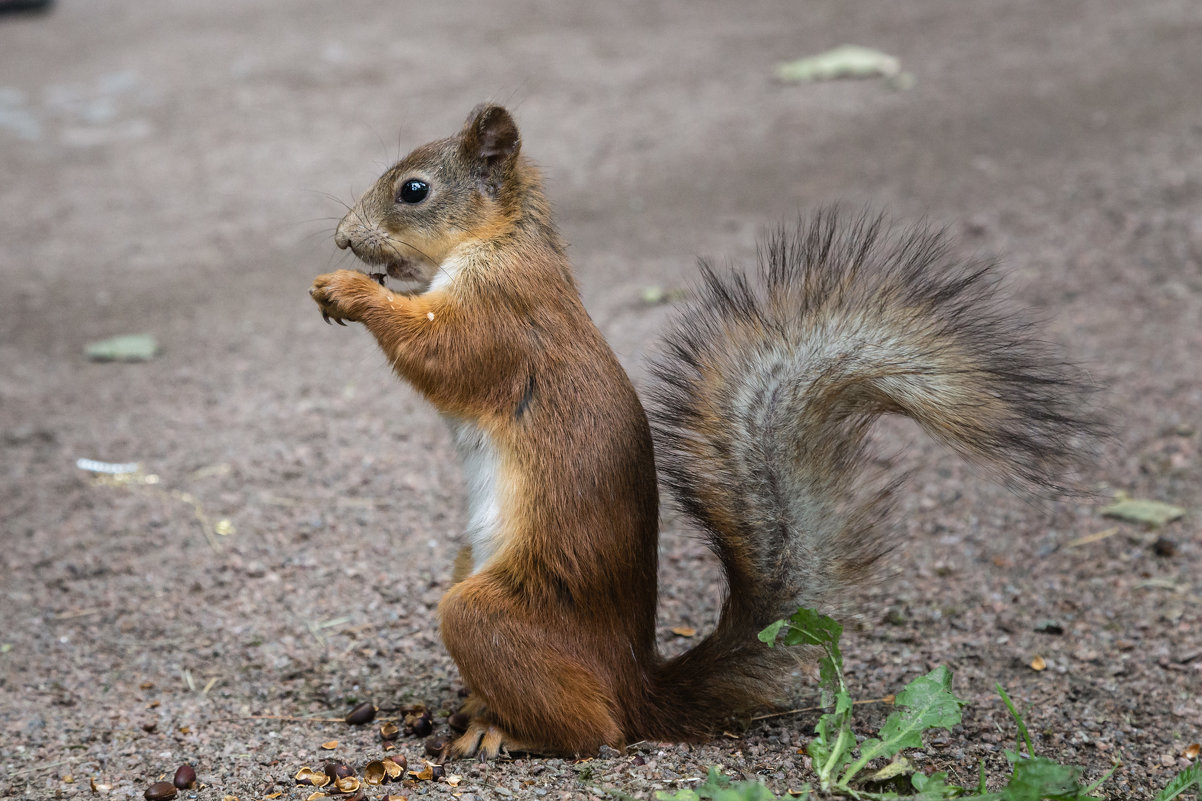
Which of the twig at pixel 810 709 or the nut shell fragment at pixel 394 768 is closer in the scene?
the nut shell fragment at pixel 394 768

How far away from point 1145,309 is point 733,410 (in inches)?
114

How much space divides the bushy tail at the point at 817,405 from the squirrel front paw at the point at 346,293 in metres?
0.62

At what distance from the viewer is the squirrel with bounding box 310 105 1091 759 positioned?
79.1 inches

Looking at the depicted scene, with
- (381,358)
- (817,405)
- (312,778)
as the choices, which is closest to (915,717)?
(817,405)

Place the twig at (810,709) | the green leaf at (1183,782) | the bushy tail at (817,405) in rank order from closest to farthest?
the green leaf at (1183,782) → the bushy tail at (817,405) → the twig at (810,709)

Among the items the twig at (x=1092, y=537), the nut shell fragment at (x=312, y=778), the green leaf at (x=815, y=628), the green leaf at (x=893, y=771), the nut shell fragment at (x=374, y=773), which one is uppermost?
the green leaf at (x=815, y=628)

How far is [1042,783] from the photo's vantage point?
1723mm

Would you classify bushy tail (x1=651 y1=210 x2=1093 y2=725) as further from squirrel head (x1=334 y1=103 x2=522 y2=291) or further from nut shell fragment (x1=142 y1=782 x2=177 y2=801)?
nut shell fragment (x1=142 y1=782 x2=177 y2=801)

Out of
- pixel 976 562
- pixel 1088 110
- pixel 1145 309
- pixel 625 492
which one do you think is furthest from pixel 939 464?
pixel 1088 110

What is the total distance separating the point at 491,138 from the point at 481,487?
2.65 ft

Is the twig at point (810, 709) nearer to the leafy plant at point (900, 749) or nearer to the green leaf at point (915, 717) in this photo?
the leafy plant at point (900, 749)

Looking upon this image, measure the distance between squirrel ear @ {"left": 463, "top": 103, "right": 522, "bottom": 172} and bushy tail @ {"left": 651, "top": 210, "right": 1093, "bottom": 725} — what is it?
567 mm

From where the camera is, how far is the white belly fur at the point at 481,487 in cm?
220

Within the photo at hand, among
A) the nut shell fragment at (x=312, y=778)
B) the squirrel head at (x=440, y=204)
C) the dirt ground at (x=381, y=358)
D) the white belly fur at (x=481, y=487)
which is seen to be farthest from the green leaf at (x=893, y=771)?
the squirrel head at (x=440, y=204)
